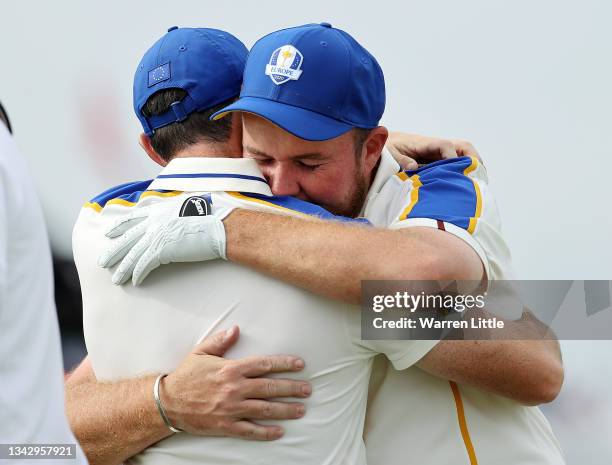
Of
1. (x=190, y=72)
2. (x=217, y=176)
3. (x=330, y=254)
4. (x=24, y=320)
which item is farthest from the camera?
(x=190, y=72)

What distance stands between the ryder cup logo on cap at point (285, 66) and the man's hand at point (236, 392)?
0.59m

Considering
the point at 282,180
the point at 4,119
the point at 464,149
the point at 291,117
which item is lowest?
the point at 464,149

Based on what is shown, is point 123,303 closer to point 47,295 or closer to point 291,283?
point 291,283

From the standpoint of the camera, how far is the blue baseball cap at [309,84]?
210 cm

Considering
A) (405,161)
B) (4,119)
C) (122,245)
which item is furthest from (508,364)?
(4,119)

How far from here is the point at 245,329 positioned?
6.22ft

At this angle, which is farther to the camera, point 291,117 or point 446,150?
point 446,150

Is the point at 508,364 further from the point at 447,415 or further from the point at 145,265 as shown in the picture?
the point at 145,265

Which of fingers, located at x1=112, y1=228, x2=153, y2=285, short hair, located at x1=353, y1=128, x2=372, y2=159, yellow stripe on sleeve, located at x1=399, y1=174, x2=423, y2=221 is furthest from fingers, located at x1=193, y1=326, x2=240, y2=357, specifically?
short hair, located at x1=353, y1=128, x2=372, y2=159

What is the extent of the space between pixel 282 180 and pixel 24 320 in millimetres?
782

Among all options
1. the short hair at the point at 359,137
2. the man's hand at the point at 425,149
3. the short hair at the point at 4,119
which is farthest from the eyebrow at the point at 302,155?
the short hair at the point at 4,119

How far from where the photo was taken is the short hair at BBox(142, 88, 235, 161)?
2113 mm

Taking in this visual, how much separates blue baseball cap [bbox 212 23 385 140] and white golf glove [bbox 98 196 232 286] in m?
0.26

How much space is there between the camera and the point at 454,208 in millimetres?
2025
